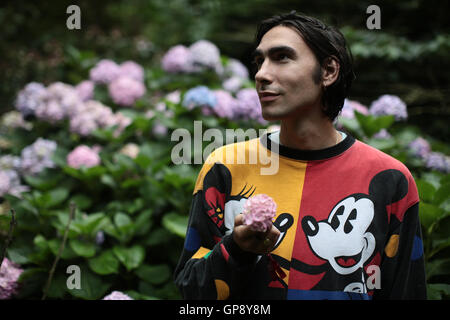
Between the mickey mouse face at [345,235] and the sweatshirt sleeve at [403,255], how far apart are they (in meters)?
0.09

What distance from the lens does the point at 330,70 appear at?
1.40 metres

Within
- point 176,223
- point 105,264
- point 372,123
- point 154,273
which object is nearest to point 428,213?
point 372,123

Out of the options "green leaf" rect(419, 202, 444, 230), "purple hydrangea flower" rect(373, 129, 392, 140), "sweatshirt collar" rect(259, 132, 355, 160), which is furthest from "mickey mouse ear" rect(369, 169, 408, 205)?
"purple hydrangea flower" rect(373, 129, 392, 140)

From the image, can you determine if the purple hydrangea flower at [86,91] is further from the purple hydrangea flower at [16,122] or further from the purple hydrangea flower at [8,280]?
the purple hydrangea flower at [8,280]

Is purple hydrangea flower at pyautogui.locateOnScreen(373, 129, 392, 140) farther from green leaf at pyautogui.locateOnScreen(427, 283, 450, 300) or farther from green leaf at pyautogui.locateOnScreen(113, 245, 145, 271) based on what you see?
green leaf at pyautogui.locateOnScreen(113, 245, 145, 271)

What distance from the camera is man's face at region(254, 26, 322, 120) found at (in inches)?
50.8

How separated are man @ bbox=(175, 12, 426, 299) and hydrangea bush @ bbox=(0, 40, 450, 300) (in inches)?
24.3

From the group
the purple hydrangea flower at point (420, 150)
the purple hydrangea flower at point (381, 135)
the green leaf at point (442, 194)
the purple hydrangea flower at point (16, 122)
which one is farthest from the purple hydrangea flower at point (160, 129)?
the green leaf at point (442, 194)

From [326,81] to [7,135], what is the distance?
292 cm

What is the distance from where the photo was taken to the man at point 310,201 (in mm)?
1238

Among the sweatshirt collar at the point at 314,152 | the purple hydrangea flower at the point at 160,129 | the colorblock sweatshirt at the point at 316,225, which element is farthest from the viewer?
the purple hydrangea flower at the point at 160,129

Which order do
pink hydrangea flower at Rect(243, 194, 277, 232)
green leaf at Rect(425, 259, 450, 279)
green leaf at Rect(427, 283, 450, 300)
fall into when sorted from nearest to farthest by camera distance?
pink hydrangea flower at Rect(243, 194, 277, 232)
green leaf at Rect(427, 283, 450, 300)
green leaf at Rect(425, 259, 450, 279)

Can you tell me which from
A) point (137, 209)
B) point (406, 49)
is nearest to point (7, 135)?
point (137, 209)

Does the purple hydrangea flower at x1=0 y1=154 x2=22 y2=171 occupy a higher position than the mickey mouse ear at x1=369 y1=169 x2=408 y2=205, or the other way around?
the mickey mouse ear at x1=369 y1=169 x2=408 y2=205
